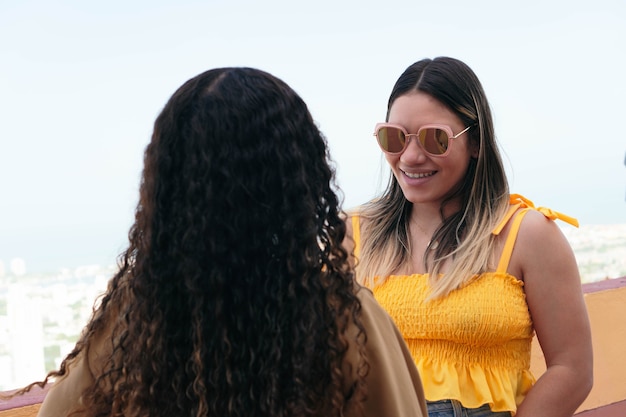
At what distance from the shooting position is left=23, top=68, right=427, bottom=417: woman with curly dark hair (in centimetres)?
137

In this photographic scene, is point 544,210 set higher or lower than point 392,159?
lower

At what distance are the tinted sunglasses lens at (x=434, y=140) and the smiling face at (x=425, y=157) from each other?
0.05 feet

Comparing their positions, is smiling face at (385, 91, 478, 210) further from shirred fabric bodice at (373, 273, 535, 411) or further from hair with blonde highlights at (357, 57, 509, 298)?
shirred fabric bodice at (373, 273, 535, 411)

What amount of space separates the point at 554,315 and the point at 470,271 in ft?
0.81

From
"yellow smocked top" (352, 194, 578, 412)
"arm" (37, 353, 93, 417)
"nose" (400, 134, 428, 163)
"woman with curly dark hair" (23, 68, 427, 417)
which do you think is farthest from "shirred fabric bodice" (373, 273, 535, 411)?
"arm" (37, 353, 93, 417)

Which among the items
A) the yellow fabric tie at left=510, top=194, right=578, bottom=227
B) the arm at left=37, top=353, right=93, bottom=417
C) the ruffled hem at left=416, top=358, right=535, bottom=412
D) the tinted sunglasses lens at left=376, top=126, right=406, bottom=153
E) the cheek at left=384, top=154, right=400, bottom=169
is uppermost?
the tinted sunglasses lens at left=376, top=126, right=406, bottom=153

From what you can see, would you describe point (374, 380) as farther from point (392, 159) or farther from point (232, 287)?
point (392, 159)

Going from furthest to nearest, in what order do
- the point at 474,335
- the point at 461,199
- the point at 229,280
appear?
the point at 461,199 → the point at 474,335 → the point at 229,280

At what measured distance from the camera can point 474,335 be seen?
2133 millimetres

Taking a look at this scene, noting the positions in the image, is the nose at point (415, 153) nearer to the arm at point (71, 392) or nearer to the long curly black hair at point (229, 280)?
the long curly black hair at point (229, 280)

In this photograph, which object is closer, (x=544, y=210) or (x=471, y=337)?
(x=471, y=337)

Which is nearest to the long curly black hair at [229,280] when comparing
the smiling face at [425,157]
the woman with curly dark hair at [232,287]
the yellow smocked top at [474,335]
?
the woman with curly dark hair at [232,287]

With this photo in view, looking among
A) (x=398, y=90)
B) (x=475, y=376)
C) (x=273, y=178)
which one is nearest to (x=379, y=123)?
(x=398, y=90)

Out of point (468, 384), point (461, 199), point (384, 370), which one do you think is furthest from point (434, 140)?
point (384, 370)
